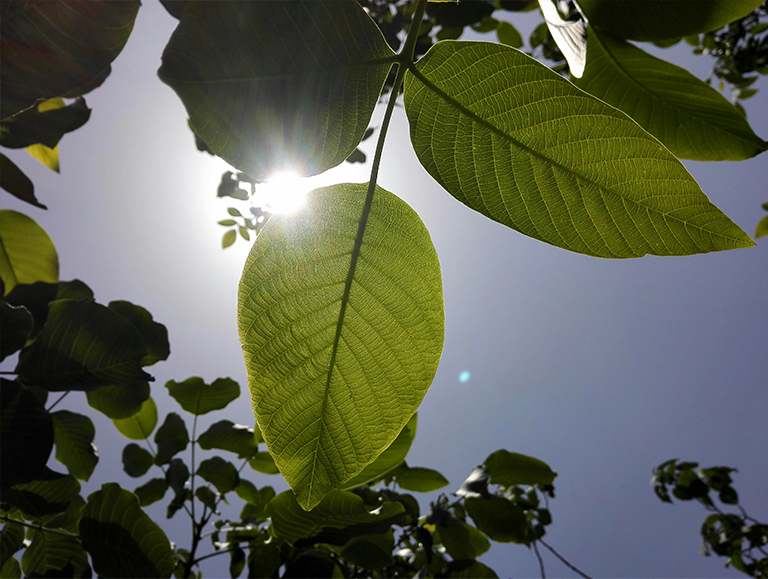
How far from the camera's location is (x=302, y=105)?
1.07 feet

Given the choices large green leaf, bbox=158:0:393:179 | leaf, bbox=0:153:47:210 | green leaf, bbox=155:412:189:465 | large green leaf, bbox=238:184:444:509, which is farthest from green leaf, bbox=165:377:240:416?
large green leaf, bbox=158:0:393:179

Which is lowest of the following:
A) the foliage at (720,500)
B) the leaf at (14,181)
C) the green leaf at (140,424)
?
the foliage at (720,500)

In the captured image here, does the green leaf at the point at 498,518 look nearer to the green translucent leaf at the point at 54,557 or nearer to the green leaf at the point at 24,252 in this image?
the green translucent leaf at the point at 54,557

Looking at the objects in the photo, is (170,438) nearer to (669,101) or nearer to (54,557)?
(54,557)

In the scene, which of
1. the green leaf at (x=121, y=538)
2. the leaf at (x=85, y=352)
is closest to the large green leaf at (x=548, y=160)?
Answer: the leaf at (x=85, y=352)

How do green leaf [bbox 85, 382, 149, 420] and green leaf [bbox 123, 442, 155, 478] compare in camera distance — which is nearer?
green leaf [bbox 85, 382, 149, 420]

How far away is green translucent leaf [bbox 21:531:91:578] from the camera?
3.75 feet

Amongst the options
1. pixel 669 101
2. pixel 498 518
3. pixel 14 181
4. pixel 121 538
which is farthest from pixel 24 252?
pixel 498 518

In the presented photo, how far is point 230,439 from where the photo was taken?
1439 millimetres

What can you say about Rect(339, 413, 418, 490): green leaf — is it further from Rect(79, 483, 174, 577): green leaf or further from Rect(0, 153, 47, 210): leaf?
Rect(0, 153, 47, 210): leaf

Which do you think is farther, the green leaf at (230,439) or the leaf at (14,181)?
the green leaf at (230,439)

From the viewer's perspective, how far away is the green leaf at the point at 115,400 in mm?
1232

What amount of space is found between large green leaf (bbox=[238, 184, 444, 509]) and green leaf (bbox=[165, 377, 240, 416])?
1.19m

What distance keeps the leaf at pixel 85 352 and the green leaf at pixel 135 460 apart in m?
0.74
